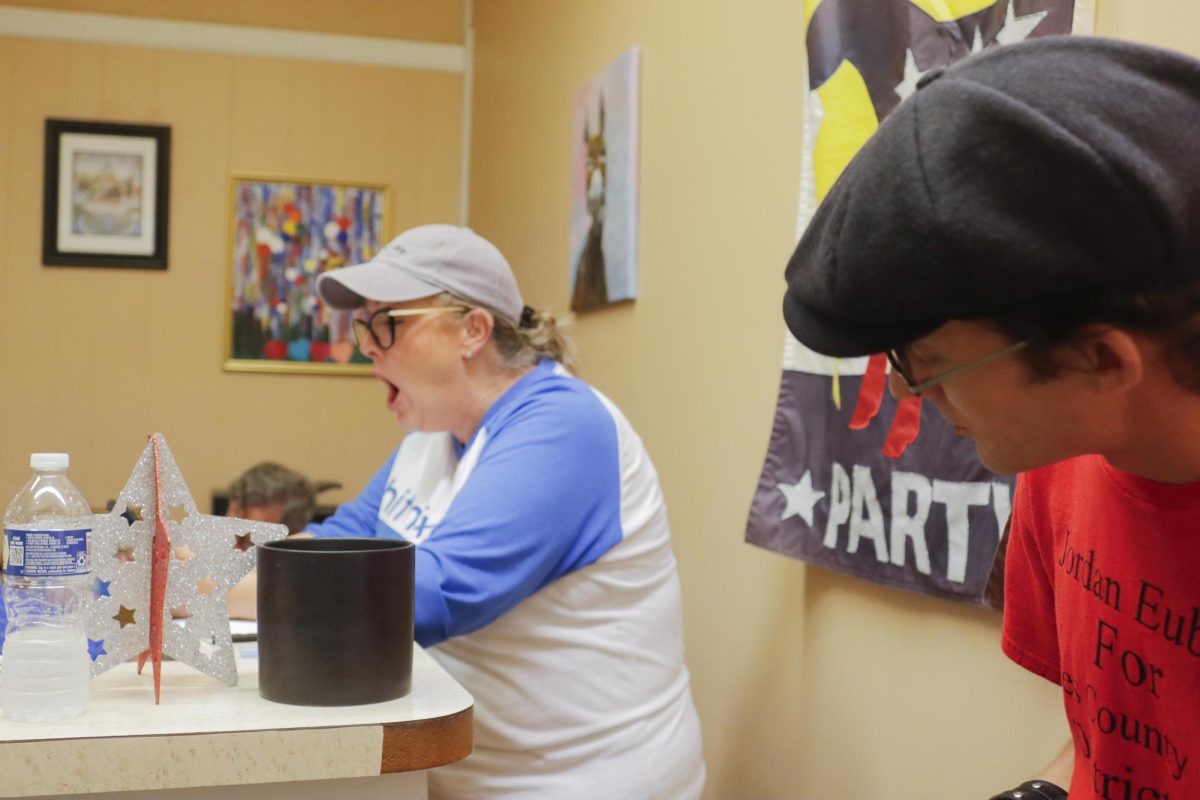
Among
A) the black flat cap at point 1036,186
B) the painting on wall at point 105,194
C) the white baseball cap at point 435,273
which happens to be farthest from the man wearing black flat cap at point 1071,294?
the painting on wall at point 105,194

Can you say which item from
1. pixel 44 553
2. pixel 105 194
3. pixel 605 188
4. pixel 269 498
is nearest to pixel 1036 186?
pixel 44 553

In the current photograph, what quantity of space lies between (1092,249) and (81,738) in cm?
86

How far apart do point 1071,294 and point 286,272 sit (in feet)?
13.7

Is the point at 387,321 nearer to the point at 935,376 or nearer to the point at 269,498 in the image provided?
the point at 935,376

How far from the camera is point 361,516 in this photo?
2145 millimetres

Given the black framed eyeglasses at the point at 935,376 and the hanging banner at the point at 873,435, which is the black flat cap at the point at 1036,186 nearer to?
the black framed eyeglasses at the point at 935,376

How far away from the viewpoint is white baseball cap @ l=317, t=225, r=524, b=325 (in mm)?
1912

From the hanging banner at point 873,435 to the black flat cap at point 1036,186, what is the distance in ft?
2.23

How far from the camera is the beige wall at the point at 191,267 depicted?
438 cm

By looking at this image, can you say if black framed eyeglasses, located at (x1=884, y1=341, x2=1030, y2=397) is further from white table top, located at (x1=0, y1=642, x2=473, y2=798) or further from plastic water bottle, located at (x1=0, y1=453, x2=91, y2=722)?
plastic water bottle, located at (x1=0, y1=453, x2=91, y2=722)

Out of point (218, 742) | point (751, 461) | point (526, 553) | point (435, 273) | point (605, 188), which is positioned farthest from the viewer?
point (605, 188)

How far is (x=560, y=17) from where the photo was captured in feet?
11.3

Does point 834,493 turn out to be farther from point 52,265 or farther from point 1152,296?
point 52,265

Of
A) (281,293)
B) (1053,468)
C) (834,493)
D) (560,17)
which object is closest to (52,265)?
(281,293)
